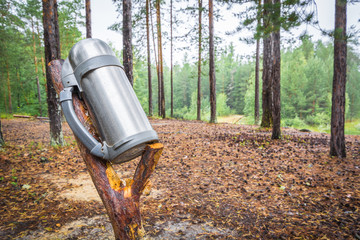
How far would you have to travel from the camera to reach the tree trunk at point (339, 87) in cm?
520

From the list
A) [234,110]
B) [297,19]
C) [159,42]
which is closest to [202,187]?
[297,19]

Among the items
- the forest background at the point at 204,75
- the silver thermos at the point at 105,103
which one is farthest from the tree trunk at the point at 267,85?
the silver thermos at the point at 105,103

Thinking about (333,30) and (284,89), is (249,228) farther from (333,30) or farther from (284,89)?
(284,89)

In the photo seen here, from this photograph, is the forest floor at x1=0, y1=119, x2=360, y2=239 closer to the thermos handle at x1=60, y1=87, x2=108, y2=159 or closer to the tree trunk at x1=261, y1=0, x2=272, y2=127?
the thermos handle at x1=60, y1=87, x2=108, y2=159

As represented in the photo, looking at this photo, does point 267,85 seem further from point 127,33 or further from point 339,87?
point 127,33

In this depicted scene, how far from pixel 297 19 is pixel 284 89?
35.5m

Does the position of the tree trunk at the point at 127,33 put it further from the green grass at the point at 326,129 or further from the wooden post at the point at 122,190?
the green grass at the point at 326,129

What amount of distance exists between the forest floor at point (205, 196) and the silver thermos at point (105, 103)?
161 cm

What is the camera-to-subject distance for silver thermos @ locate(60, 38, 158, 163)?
1669mm

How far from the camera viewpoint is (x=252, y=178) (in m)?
4.63

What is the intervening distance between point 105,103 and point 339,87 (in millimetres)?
6062

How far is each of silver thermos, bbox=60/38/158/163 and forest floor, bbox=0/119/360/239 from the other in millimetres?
1606

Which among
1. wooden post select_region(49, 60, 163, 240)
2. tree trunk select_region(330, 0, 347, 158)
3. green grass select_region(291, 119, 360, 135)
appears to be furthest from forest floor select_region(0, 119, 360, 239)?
green grass select_region(291, 119, 360, 135)

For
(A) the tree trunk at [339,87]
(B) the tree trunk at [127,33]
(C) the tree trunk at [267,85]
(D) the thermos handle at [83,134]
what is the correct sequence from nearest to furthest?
(D) the thermos handle at [83,134]
(A) the tree trunk at [339,87]
(B) the tree trunk at [127,33]
(C) the tree trunk at [267,85]
